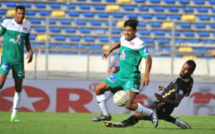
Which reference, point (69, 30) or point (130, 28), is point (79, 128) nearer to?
point (130, 28)

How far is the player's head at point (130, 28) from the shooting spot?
9289 millimetres

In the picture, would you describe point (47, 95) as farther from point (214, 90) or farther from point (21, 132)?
point (21, 132)

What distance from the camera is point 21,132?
795 centimetres

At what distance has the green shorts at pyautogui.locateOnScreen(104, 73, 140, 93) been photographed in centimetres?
944

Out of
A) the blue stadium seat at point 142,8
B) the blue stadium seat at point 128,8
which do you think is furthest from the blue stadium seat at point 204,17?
the blue stadium seat at point 128,8

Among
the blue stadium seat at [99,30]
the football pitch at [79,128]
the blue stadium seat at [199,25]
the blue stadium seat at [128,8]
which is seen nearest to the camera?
the football pitch at [79,128]

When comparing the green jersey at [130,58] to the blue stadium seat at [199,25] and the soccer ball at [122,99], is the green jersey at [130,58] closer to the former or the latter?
the soccer ball at [122,99]

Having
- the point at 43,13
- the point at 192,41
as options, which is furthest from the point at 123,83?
the point at 43,13

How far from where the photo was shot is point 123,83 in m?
9.53

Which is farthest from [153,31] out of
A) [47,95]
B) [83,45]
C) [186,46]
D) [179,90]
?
[179,90]

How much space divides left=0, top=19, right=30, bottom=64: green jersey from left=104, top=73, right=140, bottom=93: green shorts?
85.9 inches

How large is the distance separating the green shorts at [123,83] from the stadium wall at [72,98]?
21.2ft

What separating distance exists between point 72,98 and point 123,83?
674 cm

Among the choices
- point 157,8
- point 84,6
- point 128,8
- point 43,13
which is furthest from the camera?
point 157,8
